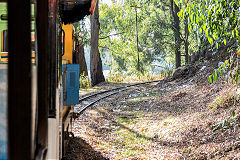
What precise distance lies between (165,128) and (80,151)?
316 cm

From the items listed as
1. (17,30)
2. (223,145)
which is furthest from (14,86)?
(223,145)

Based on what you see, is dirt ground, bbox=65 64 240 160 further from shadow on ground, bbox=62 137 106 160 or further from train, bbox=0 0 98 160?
train, bbox=0 0 98 160

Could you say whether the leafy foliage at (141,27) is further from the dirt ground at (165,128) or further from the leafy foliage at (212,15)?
the leafy foliage at (212,15)

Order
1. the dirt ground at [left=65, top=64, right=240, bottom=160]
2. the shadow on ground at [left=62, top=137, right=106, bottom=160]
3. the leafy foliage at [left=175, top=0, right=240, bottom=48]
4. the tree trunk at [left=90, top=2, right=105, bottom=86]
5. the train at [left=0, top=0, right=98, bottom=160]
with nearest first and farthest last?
1. the train at [left=0, top=0, right=98, bottom=160]
2. the leafy foliage at [left=175, top=0, right=240, bottom=48]
3. the shadow on ground at [left=62, top=137, right=106, bottom=160]
4. the dirt ground at [left=65, top=64, right=240, bottom=160]
5. the tree trunk at [left=90, top=2, right=105, bottom=86]

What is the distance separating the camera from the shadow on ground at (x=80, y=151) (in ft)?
19.1

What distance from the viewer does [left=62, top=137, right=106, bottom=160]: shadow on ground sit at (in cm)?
582

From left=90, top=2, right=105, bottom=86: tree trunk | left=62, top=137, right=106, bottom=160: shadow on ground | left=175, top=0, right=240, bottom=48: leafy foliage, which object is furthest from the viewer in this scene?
left=90, top=2, right=105, bottom=86: tree trunk

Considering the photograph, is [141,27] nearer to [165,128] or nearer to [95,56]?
[95,56]

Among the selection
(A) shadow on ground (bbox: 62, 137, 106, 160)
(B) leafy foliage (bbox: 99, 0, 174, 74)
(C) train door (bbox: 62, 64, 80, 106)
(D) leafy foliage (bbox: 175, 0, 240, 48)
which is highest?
(B) leafy foliage (bbox: 99, 0, 174, 74)

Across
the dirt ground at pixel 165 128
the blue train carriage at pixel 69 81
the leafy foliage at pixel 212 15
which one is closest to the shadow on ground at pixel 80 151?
the dirt ground at pixel 165 128

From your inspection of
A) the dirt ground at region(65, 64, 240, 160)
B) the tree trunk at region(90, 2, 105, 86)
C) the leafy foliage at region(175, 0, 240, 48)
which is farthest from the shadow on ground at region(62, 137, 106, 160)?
the tree trunk at region(90, 2, 105, 86)

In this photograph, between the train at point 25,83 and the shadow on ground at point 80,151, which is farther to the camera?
the shadow on ground at point 80,151

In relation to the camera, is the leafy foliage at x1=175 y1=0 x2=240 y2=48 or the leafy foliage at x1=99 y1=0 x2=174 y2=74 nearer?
the leafy foliage at x1=175 y1=0 x2=240 y2=48

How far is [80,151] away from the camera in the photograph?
6.42 metres
